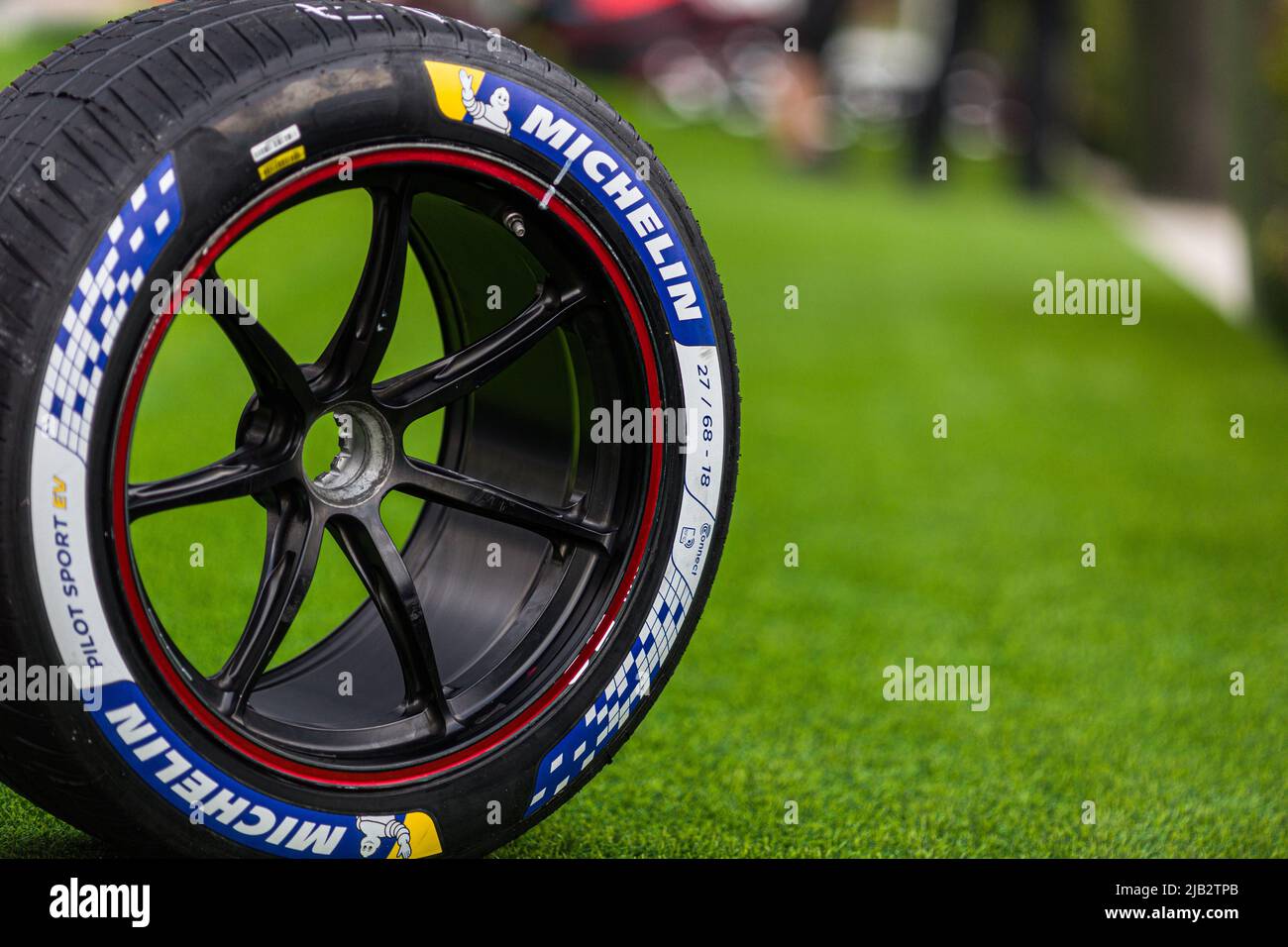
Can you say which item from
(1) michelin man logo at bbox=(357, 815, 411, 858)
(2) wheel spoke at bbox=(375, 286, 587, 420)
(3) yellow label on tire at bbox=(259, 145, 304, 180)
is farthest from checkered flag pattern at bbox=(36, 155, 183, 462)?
(1) michelin man logo at bbox=(357, 815, 411, 858)

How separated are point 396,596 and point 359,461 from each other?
0.23m

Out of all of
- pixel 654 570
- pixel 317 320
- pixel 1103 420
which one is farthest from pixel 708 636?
pixel 317 320

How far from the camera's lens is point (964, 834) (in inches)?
120

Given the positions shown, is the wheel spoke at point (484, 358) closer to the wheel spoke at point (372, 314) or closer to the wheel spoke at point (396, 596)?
the wheel spoke at point (372, 314)

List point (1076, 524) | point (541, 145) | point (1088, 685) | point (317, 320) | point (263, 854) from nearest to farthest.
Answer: point (263, 854)
point (541, 145)
point (1088, 685)
point (1076, 524)
point (317, 320)

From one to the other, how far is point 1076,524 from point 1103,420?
1.59 m

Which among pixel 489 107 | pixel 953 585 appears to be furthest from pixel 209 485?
pixel 953 585

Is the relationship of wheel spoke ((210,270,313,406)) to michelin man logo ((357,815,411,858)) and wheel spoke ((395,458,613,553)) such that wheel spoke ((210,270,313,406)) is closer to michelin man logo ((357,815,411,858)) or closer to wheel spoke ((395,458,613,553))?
wheel spoke ((395,458,613,553))

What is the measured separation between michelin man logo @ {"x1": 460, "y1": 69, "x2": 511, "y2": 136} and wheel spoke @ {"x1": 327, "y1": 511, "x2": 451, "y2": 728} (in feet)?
2.16

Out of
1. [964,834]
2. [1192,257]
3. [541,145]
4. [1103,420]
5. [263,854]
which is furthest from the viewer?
[1192,257]

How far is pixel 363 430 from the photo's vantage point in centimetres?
259

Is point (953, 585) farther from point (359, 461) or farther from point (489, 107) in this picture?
point (489, 107)
